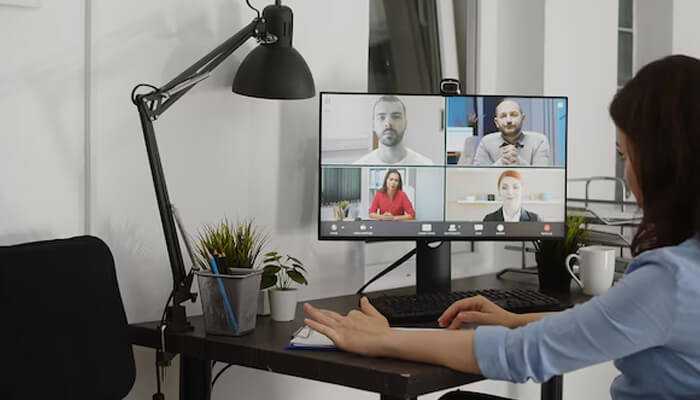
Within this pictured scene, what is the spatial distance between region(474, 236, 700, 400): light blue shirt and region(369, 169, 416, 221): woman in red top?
970mm

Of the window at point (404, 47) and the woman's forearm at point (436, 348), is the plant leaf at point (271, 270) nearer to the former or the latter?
the woman's forearm at point (436, 348)

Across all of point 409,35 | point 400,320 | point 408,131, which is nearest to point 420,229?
point 408,131

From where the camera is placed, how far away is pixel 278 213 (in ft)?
8.16

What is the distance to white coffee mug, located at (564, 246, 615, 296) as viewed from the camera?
257cm

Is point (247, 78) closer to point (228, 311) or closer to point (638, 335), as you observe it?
point (228, 311)

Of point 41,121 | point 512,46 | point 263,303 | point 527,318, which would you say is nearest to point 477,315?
point 527,318

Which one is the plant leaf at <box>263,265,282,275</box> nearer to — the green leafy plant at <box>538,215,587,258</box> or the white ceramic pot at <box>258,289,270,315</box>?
the white ceramic pot at <box>258,289,270,315</box>

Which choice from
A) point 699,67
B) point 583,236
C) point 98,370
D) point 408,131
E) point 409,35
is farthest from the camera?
A: point 409,35

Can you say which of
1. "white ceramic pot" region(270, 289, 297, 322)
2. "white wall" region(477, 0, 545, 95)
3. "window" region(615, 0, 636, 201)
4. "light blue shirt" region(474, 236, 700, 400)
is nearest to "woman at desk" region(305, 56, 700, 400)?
"light blue shirt" region(474, 236, 700, 400)

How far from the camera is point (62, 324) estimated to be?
1.75 meters

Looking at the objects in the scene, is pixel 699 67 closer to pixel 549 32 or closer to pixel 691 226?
pixel 691 226

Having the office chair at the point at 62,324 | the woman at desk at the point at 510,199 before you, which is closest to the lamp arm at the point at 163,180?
the office chair at the point at 62,324

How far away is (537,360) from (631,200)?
2581mm

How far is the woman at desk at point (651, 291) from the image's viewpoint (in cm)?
138
